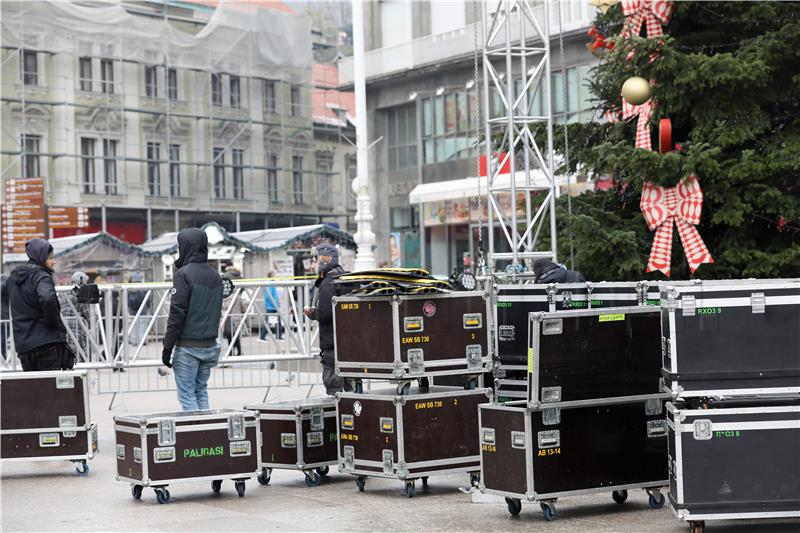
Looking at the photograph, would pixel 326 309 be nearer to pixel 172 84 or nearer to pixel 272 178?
pixel 172 84

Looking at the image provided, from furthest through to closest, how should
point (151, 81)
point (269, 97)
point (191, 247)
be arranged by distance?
1. point (269, 97)
2. point (151, 81)
3. point (191, 247)

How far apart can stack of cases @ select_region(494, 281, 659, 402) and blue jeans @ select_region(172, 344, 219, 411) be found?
8.55 ft

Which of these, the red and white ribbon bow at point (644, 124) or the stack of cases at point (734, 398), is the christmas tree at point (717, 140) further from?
the stack of cases at point (734, 398)

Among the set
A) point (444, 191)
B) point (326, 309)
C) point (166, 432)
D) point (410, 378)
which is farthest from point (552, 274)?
point (444, 191)

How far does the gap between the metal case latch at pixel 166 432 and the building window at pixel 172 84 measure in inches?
1890

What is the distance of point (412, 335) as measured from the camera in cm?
1014

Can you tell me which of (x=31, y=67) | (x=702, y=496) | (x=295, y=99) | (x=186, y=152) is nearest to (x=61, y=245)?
(x=31, y=67)

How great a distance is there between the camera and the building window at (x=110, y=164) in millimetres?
54375

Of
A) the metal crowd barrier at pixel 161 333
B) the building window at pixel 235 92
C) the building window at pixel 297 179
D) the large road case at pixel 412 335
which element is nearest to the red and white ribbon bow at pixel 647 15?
the metal crowd barrier at pixel 161 333

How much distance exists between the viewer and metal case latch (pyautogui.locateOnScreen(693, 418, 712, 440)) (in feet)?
25.4

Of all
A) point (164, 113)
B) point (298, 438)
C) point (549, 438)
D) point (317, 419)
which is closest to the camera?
point (549, 438)

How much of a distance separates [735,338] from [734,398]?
0.37 metres

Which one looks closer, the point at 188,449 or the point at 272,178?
the point at 188,449

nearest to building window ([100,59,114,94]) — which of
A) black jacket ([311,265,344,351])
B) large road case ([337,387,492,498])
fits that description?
black jacket ([311,265,344,351])
